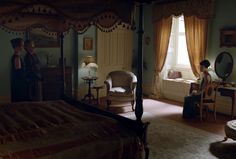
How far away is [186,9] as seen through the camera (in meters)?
6.67

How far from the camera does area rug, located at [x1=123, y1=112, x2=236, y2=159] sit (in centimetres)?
393

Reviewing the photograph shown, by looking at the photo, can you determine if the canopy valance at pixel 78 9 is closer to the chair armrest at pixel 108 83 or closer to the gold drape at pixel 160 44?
the chair armrest at pixel 108 83

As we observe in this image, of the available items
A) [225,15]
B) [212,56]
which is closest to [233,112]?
[212,56]

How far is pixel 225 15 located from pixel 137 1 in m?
3.82

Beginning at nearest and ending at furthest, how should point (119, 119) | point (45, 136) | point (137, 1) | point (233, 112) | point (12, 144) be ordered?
point (12, 144) < point (45, 136) < point (137, 1) < point (119, 119) < point (233, 112)

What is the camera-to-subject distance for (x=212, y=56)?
6.43 m

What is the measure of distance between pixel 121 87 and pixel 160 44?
1821mm

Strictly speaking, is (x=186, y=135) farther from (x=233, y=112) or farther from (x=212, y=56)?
(x=212, y=56)

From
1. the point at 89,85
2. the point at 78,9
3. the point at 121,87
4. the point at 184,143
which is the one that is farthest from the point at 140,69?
the point at 89,85

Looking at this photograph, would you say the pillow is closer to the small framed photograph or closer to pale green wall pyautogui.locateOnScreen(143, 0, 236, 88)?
pale green wall pyautogui.locateOnScreen(143, 0, 236, 88)

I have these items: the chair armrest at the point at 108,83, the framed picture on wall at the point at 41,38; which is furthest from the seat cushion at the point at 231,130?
the framed picture on wall at the point at 41,38

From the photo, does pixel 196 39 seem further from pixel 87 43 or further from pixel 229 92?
pixel 87 43

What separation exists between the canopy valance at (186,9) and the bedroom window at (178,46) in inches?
17.3

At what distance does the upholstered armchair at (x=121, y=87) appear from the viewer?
6.18 m
